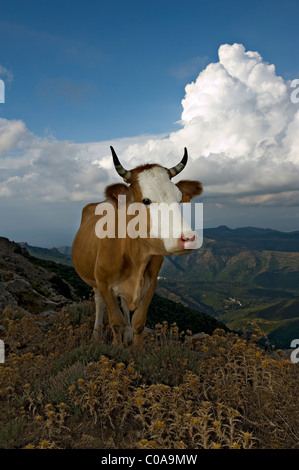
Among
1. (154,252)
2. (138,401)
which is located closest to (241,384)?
(138,401)

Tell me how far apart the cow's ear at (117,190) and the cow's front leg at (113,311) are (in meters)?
1.90

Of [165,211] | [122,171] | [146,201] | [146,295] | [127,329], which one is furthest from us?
[127,329]

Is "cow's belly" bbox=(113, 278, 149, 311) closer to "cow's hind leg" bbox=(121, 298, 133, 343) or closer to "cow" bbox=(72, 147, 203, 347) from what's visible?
"cow" bbox=(72, 147, 203, 347)

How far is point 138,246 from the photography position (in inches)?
257

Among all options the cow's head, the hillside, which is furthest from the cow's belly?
the hillside

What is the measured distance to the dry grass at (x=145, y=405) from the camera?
11.6 feet

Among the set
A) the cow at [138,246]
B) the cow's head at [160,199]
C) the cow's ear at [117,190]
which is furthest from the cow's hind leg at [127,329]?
the cow's ear at [117,190]

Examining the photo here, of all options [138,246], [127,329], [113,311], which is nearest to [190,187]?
[138,246]

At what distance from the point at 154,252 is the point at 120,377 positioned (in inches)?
89.3

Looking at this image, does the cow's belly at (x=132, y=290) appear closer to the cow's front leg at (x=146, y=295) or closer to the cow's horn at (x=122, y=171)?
the cow's front leg at (x=146, y=295)

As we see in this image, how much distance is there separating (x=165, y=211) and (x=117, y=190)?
4.20 ft

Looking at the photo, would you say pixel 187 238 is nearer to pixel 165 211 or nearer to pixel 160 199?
pixel 165 211
